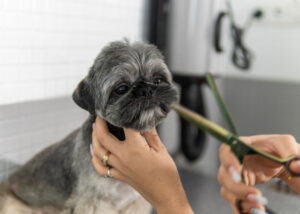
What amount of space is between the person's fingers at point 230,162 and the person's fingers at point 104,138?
0.80 feet

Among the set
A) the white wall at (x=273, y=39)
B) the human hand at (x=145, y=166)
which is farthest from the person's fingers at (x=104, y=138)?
the white wall at (x=273, y=39)

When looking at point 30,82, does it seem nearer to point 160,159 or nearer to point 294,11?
point 160,159

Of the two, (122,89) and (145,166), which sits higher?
(122,89)

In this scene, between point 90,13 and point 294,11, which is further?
point 294,11

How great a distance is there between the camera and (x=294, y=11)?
1263mm

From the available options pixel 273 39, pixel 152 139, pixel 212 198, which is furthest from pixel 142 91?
pixel 273 39

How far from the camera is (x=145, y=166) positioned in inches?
26.1

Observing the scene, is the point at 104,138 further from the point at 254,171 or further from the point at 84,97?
the point at 254,171

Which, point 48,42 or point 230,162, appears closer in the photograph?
point 230,162

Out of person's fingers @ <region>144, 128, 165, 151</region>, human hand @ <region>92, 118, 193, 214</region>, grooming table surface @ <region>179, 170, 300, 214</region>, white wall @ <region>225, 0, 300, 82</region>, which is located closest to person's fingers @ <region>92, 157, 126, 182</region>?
human hand @ <region>92, 118, 193, 214</region>

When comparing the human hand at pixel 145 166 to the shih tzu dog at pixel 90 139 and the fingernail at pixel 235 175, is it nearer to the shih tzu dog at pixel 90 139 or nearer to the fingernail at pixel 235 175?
the shih tzu dog at pixel 90 139

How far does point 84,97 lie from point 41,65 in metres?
0.18

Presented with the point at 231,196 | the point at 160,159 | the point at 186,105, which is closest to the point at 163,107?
the point at 160,159

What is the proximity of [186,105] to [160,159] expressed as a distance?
805 millimetres
